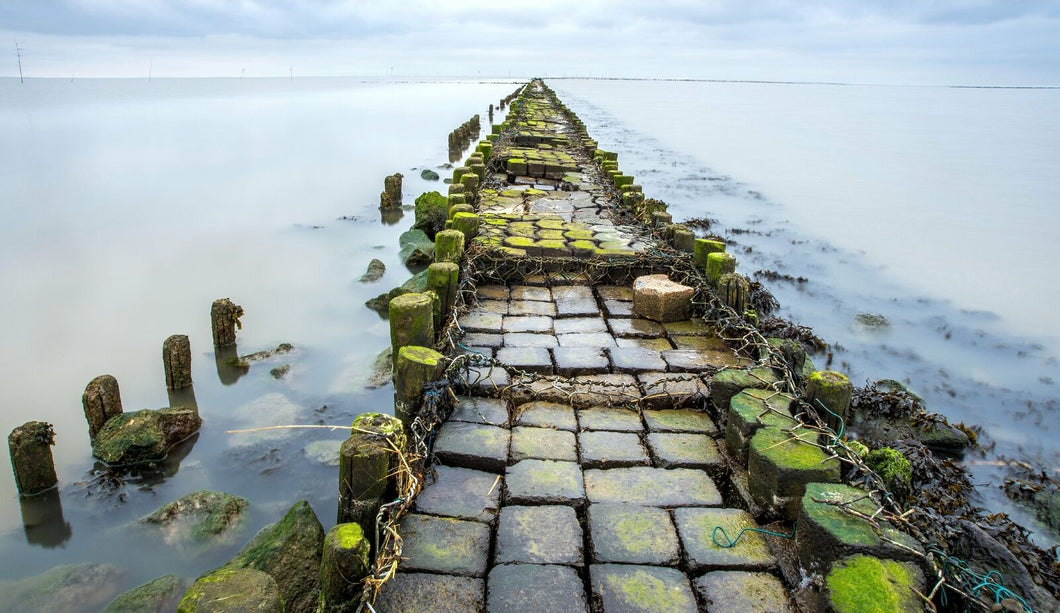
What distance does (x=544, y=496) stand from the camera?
3219 millimetres

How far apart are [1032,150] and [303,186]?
108 feet

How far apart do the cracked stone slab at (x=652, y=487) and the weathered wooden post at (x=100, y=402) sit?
4.67 meters

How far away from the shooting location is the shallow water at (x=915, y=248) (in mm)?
8242

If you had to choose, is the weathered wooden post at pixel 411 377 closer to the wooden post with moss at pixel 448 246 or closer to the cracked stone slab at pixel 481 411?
the cracked stone slab at pixel 481 411

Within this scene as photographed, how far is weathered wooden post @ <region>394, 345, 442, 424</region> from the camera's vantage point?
3771mm

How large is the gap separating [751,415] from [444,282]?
8.67 ft

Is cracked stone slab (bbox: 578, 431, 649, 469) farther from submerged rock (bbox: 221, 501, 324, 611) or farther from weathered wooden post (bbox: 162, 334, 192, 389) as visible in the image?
weathered wooden post (bbox: 162, 334, 192, 389)

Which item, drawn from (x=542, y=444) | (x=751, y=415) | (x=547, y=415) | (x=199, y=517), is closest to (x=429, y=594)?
(x=542, y=444)

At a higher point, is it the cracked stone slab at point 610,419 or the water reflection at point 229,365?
the cracked stone slab at point 610,419

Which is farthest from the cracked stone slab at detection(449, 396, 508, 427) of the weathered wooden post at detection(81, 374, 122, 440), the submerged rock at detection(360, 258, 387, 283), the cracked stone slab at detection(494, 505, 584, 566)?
the submerged rock at detection(360, 258, 387, 283)

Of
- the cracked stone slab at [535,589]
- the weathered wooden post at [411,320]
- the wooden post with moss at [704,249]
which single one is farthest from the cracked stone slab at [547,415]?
the wooden post with moss at [704,249]


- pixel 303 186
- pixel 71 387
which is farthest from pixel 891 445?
pixel 303 186

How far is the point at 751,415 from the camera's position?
349 centimetres

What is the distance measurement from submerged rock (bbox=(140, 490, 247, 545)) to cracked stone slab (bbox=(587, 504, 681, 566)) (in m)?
3.34
